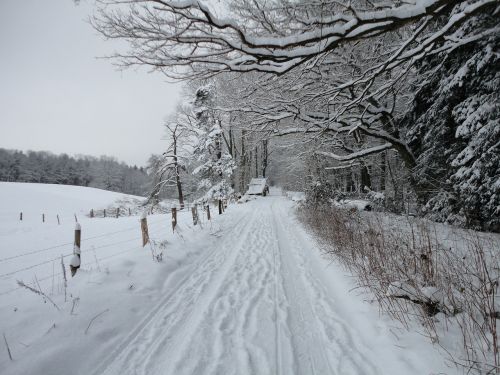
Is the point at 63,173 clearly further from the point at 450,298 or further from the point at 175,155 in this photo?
the point at 450,298

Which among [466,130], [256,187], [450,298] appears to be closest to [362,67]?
[466,130]

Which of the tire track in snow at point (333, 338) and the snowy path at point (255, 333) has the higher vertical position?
the snowy path at point (255, 333)

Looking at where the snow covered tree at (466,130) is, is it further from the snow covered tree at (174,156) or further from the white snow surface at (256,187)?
the white snow surface at (256,187)

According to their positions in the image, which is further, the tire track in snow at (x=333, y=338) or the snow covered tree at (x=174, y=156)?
the snow covered tree at (x=174, y=156)

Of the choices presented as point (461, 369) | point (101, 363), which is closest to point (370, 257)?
point (461, 369)

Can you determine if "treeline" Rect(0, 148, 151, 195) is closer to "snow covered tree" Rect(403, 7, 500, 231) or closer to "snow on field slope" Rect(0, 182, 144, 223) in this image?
"snow on field slope" Rect(0, 182, 144, 223)

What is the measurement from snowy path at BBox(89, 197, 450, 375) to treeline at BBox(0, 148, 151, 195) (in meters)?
55.9

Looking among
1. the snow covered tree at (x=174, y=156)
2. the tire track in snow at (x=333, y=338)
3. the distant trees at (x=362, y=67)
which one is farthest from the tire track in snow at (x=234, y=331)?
the snow covered tree at (x=174, y=156)

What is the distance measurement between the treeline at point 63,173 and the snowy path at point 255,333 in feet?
184

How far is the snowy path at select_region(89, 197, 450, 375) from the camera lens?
2230mm

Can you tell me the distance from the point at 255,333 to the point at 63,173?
292 feet

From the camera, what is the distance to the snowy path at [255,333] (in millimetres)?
2230

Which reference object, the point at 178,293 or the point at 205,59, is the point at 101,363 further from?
the point at 205,59

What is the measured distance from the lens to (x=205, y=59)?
3.57 metres
